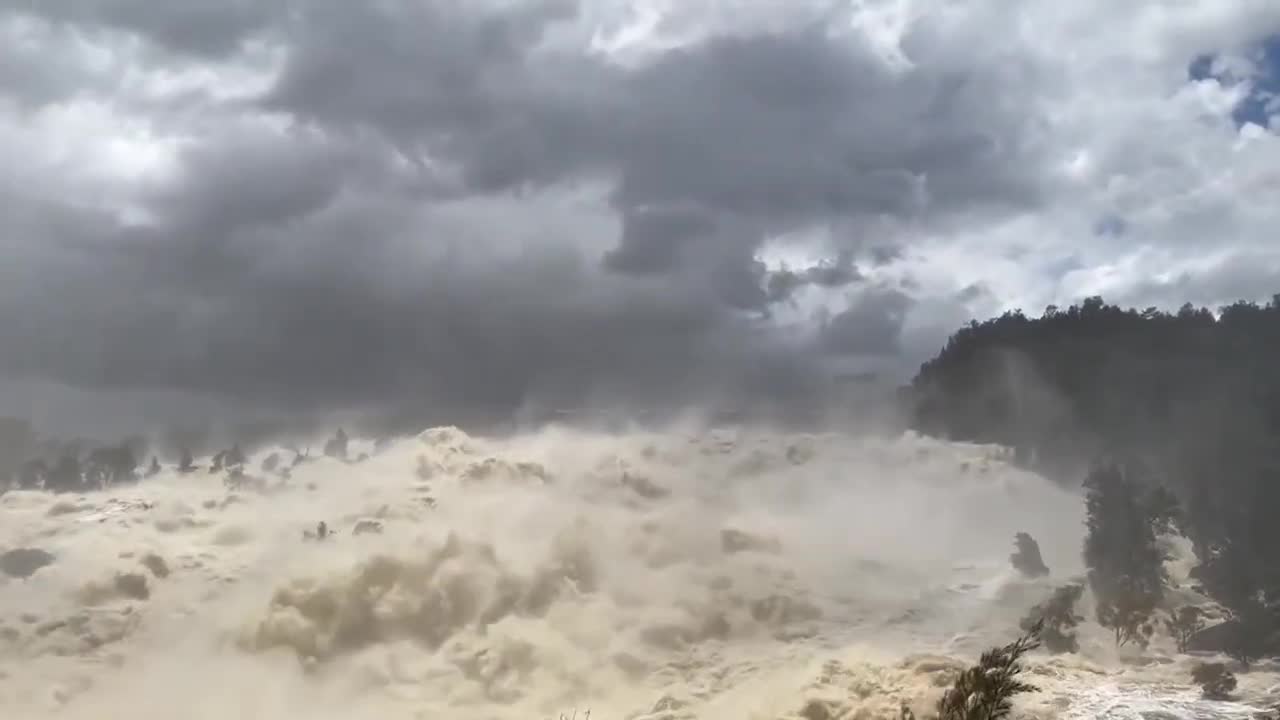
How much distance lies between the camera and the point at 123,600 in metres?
49.5

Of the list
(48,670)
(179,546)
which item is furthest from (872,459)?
(48,670)

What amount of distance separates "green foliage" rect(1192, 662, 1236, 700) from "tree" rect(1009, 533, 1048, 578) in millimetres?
10190

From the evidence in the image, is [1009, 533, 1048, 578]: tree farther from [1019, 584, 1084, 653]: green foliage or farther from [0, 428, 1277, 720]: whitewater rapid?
[1019, 584, 1084, 653]: green foliage

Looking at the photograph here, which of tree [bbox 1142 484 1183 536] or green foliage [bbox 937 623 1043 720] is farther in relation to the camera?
tree [bbox 1142 484 1183 536]

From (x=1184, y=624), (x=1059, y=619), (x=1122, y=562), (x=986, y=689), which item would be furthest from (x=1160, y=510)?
(x=986, y=689)

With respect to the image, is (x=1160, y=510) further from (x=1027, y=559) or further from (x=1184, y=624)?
(x=1184, y=624)

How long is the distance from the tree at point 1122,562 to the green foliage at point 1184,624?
74 centimetres

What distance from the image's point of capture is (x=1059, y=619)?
4362 cm

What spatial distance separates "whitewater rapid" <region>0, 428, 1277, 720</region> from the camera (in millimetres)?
42406

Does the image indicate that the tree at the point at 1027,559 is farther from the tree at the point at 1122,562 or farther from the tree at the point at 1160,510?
the tree at the point at 1160,510

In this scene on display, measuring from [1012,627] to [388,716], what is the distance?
25934mm

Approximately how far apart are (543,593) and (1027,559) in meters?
22.5

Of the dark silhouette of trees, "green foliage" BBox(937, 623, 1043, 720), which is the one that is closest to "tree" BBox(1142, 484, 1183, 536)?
the dark silhouette of trees

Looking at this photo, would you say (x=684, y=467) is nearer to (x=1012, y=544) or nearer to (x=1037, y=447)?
(x=1012, y=544)
